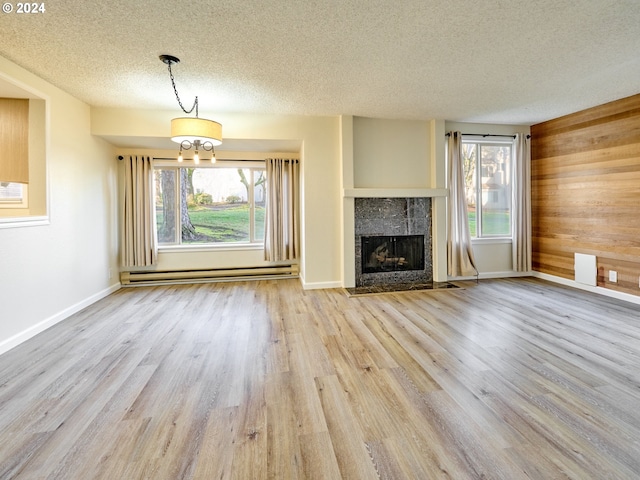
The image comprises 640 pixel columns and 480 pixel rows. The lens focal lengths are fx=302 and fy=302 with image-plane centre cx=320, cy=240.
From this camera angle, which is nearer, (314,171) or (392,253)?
(314,171)

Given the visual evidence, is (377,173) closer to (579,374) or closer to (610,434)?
(579,374)

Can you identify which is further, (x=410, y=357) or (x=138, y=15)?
(x=410, y=357)

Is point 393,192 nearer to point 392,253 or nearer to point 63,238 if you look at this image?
point 392,253

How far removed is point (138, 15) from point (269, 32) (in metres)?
0.94

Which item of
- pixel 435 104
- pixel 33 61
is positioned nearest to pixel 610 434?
pixel 435 104

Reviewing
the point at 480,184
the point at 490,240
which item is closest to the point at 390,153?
the point at 480,184

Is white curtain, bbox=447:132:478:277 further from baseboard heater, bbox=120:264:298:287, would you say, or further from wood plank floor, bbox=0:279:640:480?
baseboard heater, bbox=120:264:298:287

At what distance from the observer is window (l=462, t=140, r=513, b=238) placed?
531 centimetres

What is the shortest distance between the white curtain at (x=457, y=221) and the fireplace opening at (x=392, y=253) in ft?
1.69

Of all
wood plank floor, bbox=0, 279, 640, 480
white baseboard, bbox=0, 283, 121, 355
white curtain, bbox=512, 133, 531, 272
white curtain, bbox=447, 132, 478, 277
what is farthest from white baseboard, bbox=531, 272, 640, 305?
white baseboard, bbox=0, 283, 121, 355

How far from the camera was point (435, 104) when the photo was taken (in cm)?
414

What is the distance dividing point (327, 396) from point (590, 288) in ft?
15.1

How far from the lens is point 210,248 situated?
530cm

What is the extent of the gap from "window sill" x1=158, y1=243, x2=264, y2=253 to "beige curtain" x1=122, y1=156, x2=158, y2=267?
1.00 feet
